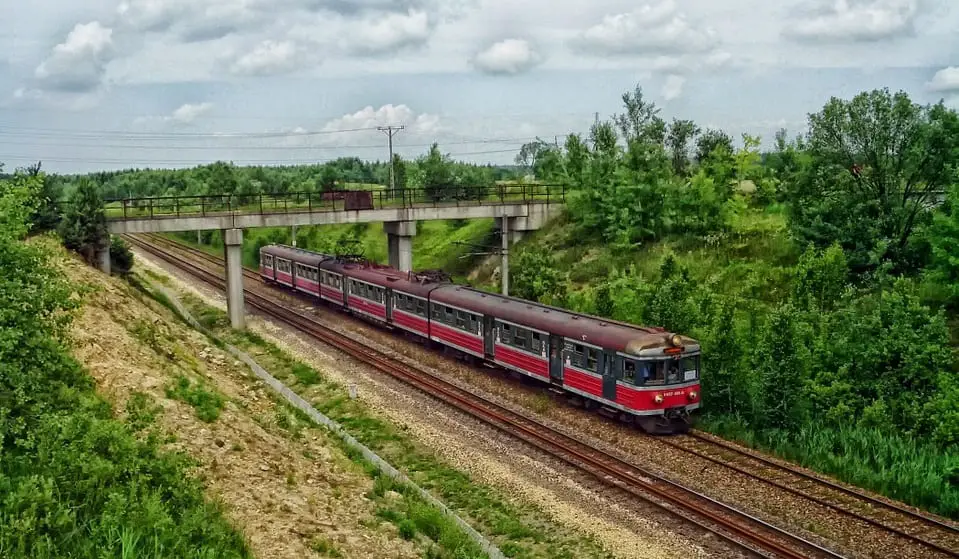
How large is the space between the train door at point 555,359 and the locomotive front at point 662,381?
3315mm

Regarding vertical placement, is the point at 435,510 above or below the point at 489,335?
below

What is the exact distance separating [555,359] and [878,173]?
1768 cm

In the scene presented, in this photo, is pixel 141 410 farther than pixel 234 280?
No

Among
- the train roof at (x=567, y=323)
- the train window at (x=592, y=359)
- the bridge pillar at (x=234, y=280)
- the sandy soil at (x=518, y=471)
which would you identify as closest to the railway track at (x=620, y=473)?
the sandy soil at (x=518, y=471)

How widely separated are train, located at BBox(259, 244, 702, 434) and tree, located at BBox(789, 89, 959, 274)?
12507 mm

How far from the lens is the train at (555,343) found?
23.1m

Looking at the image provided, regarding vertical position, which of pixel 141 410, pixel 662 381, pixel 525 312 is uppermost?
pixel 525 312

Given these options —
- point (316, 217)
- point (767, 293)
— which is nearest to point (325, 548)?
point (767, 293)

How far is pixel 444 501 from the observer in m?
19.1

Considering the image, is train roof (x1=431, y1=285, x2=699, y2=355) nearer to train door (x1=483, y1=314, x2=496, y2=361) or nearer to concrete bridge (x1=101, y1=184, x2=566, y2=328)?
train door (x1=483, y1=314, x2=496, y2=361)

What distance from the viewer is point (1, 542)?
10.9m

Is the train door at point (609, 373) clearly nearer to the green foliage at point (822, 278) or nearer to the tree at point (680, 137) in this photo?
the green foliage at point (822, 278)

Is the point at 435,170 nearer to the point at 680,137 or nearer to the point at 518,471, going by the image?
the point at 680,137

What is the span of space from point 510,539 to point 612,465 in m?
4.93
